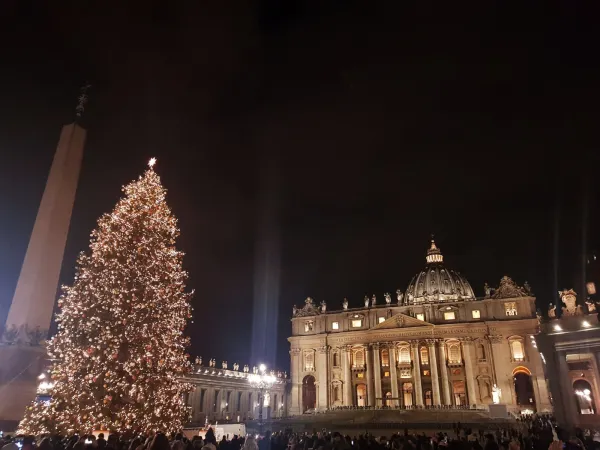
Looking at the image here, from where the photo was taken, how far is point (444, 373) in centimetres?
7038

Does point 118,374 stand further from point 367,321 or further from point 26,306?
point 367,321

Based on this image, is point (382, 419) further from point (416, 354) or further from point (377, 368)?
point (416, 354)

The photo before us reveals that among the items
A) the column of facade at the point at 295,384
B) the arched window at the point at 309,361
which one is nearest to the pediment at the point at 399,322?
the arched window at the point at 309,361

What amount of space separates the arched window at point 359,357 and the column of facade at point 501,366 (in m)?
21.6

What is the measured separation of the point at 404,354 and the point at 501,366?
15.7 metres

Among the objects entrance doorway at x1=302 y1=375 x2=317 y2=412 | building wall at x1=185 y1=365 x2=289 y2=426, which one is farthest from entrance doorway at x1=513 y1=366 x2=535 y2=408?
building wall at x1=185 y1=365 x2=289 y2=426

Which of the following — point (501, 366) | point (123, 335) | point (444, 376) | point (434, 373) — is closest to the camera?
point (123, 335)

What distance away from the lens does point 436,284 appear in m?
98.4

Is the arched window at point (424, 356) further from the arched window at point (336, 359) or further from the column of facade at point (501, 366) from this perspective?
the arched window at point (336, 359)

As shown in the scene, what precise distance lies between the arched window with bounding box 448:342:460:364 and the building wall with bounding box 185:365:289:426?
2979cm

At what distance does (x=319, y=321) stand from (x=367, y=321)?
9205 mm

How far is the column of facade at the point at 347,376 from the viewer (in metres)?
75.2

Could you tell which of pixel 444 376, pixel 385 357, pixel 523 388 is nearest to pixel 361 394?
pixel 385 357

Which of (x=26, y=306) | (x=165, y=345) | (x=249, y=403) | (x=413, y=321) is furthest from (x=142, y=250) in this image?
(x=249, y=403)
